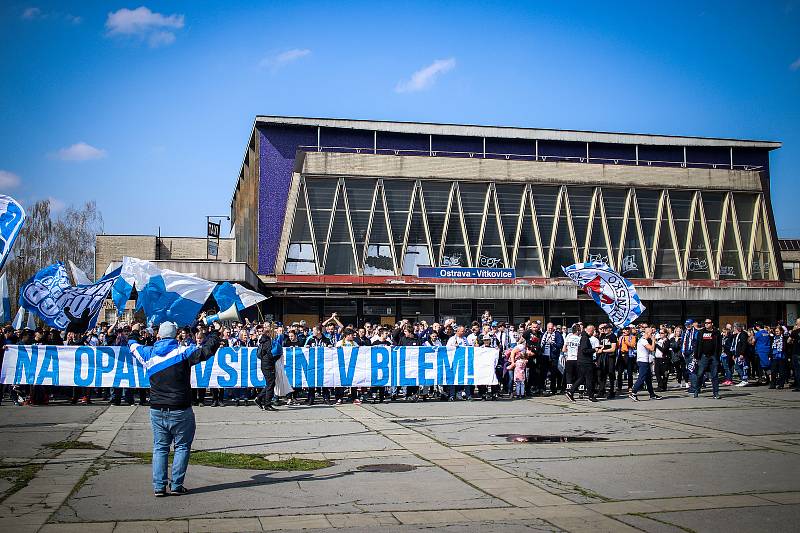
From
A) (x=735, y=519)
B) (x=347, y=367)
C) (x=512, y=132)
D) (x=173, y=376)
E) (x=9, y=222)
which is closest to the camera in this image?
(x=735, y=519)

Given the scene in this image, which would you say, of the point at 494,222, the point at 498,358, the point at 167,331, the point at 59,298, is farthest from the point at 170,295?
the point at 494,222

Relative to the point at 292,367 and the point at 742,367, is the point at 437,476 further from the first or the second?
the point at 742,367

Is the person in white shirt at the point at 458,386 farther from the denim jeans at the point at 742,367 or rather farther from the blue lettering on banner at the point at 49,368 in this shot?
the blue lettering on banner at the point at 49,368

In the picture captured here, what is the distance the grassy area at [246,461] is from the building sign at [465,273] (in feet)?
110

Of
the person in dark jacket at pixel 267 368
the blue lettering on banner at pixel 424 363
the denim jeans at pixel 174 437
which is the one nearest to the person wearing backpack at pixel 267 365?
the person in dark jacket at pixel 267 368

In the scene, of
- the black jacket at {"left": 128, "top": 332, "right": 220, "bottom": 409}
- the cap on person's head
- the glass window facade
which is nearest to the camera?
the black jacket at {"left": 128, "top": 332, "right": 220, "bottom": 409}

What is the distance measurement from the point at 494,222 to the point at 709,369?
1046 inches

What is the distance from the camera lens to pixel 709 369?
2058cm

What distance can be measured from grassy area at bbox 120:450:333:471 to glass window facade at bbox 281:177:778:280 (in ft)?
107

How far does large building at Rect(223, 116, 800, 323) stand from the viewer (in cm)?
4450

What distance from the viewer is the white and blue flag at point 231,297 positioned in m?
21.1

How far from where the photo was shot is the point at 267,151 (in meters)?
45.0

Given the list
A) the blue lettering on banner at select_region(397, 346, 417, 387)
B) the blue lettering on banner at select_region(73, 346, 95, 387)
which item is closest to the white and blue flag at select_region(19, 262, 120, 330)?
the blue lettering on banner at select_region(73, 346, 95, 387)

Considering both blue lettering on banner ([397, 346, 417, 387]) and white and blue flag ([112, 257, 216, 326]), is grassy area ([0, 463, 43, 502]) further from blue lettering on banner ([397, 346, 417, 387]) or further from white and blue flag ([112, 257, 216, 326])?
blue lettering on banner ([397, 346, 417, 387])
